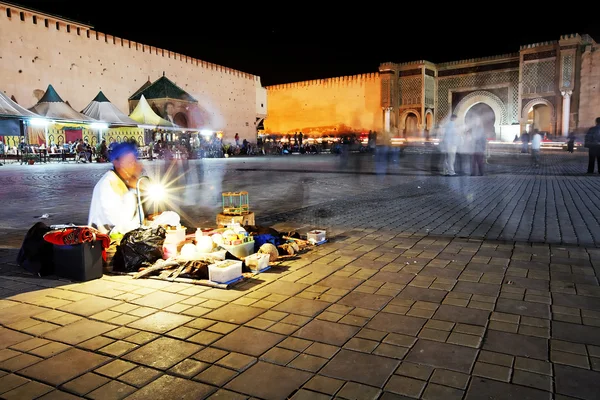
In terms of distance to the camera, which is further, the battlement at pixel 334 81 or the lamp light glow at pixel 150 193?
the battlement at pixel 334 81

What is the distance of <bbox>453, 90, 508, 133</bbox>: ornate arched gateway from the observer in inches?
1314

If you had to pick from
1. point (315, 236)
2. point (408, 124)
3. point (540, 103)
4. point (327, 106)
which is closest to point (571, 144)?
point (540, 103)

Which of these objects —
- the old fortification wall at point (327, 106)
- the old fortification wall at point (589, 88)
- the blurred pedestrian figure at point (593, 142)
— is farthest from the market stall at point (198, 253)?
the old fortification wall at point (327, 106)

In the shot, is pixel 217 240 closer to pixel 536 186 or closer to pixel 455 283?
pixel 455 283

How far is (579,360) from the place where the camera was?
7.04 ft

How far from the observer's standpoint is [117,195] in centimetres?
422

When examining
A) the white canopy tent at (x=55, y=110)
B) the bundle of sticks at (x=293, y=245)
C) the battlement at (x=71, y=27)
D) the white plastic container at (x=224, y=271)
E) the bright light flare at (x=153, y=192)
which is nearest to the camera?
the white plastic container at (x=224, y=271)

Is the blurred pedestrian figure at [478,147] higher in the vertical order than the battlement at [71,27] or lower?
lower

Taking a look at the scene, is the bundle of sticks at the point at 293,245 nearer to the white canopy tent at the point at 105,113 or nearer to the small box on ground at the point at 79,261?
the small box on ground at the point at 79,261

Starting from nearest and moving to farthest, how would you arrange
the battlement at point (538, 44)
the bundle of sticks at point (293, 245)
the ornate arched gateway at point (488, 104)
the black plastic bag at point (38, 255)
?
1. the black plastic bag at point (38, 255)
2. the bundle of sticks at point (293, 245)
3. the battlement at point (538, 44)
4. the ornate arched gateway at point (488, 104)

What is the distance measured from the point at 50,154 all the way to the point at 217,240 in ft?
66.6

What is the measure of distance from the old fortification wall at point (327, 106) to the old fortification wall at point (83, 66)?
36.2 ft

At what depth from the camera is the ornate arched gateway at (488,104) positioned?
33381 millimetres

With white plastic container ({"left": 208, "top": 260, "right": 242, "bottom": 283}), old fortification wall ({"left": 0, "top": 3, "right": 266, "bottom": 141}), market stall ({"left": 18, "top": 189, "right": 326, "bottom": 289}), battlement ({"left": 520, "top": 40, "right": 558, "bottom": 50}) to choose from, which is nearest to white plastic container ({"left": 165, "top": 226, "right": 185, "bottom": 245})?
market stall ({"left": 18, "top": 189, "right": 326, "bottom": 289})
